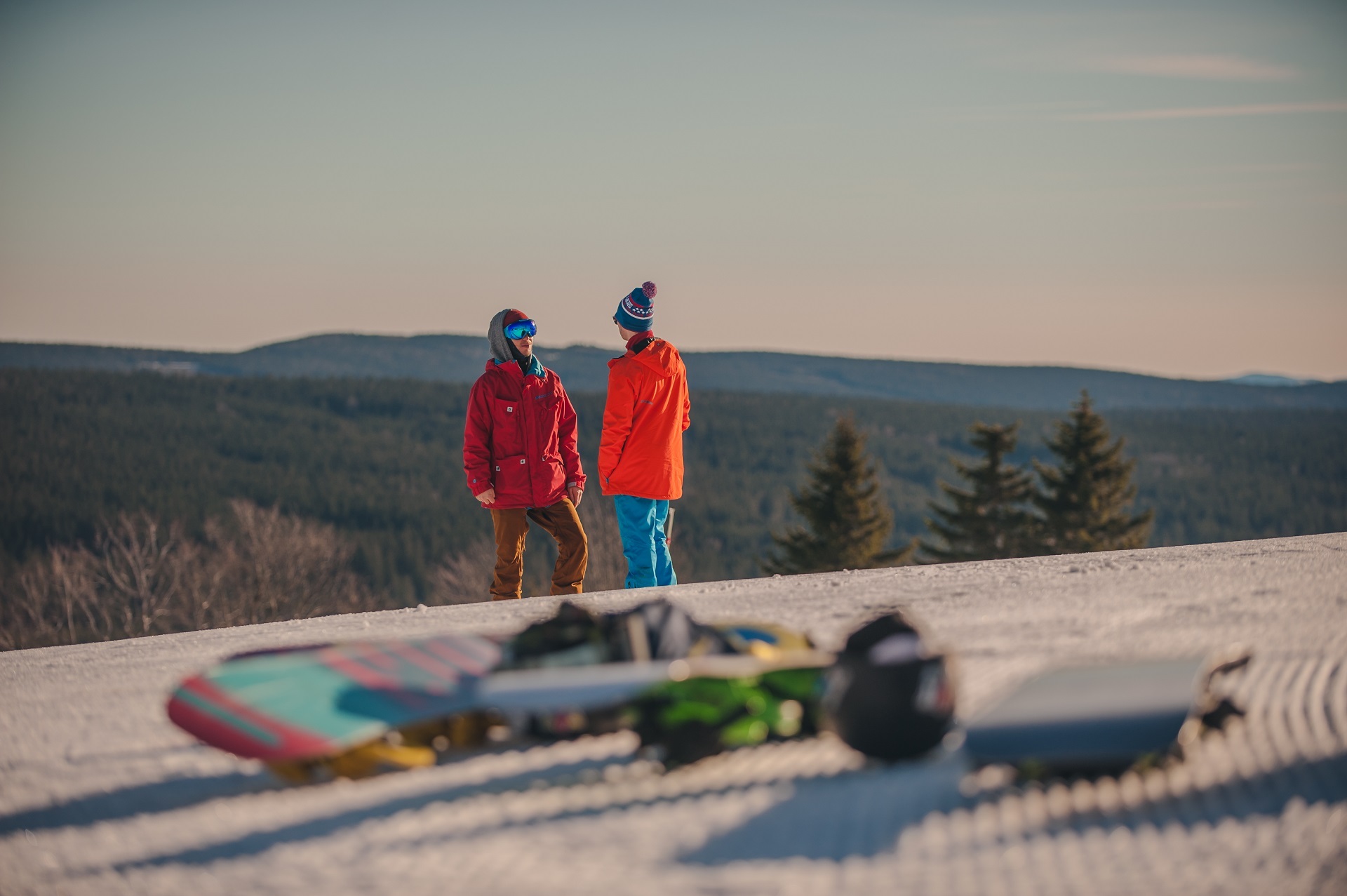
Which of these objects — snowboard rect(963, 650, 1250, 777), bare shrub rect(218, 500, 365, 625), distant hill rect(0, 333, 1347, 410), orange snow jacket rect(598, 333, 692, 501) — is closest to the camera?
snowboard rect(963, 650, 1250, 777)

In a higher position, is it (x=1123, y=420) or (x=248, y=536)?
(x=1123, y=420)

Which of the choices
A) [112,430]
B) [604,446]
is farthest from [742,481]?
[604,446]

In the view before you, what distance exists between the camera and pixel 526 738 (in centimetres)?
255

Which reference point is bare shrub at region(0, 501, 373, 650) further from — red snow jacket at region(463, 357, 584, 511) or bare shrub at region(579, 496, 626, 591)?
red snow jacket at region(463, 357, 584, 511)

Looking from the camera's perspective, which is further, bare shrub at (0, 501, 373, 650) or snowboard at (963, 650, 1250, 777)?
bare shrub at (0, 501, 373, 650)

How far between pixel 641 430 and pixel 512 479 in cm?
69

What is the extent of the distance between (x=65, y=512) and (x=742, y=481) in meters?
54.5

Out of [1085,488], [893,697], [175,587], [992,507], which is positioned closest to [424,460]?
[175,587]

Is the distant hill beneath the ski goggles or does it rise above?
above

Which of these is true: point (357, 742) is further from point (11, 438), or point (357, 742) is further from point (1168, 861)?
point (11, 438)

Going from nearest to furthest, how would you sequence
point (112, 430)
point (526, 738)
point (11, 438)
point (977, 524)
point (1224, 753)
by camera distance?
point (1224, 753), point (526, 738), point (977, 524), point (11, 438), point (112, 430)

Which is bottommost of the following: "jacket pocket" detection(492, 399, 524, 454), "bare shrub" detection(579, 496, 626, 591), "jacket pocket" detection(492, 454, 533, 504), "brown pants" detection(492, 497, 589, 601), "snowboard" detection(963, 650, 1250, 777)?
"bare shrub" detection(579, 496, 626, 591)

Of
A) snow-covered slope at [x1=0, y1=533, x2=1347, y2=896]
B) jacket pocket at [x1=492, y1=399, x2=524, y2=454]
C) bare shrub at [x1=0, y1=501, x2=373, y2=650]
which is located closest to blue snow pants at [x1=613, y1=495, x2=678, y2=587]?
jacket pocket at [x1=492, y1=399, x2=524, y2=454]

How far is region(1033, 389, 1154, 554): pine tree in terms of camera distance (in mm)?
42344
